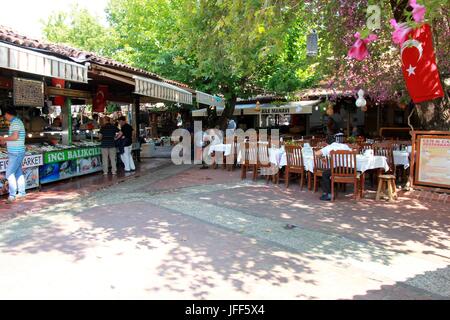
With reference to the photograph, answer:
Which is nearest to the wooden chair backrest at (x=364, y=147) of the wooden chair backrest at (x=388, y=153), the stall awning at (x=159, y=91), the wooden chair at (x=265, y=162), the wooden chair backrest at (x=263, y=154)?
→ the wooden chair backrest at (x=388, y=153)

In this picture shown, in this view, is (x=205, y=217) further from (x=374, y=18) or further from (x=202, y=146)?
(x=202, y=146)

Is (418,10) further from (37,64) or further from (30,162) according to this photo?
(30,162)

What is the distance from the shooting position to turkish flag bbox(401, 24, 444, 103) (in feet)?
23.8

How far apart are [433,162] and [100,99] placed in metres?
9.25

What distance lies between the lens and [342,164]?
26.1ft

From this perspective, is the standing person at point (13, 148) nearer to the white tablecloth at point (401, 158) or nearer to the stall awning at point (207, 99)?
the stall awning at point (207, 99)

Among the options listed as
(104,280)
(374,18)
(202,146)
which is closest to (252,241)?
(104,280)

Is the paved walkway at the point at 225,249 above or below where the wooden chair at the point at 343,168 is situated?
below

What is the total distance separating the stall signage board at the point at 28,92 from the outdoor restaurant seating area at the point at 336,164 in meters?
5.17

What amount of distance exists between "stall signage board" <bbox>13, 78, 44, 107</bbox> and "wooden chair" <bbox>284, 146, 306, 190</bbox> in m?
5.82

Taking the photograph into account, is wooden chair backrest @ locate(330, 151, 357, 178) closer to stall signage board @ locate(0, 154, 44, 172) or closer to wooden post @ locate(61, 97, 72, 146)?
stall signage board @ locate(0, 154, 44, 172)

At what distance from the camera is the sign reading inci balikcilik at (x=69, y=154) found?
30.4 ft

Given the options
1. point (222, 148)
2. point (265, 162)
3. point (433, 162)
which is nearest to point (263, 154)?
point (265, 162)

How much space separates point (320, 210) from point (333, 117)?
13117 millimetres
